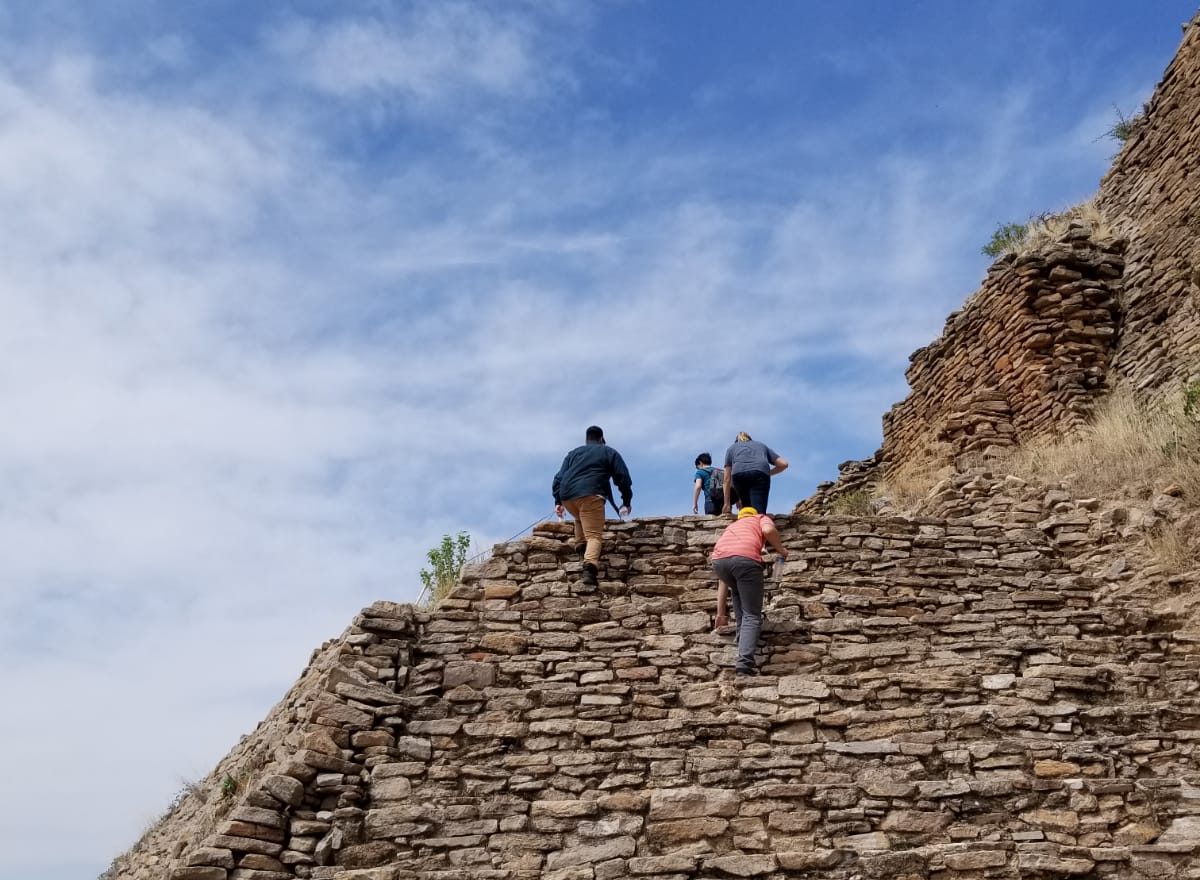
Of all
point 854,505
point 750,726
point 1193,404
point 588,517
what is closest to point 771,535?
point 588,517

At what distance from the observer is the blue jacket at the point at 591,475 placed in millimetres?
9906

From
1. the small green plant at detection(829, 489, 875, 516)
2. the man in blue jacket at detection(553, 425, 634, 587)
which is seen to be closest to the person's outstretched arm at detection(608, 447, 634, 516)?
the man in blue jacket at detection(553, 425, 634, 587)

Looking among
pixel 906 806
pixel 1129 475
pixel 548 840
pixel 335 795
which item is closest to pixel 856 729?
pixel 906 806

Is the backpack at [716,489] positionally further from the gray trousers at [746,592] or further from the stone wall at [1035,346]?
the gray trousers at [746,592]

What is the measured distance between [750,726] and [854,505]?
779cm

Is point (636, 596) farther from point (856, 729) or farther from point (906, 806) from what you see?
point (906, 806)

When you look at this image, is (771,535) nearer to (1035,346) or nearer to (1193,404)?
(1193,404)

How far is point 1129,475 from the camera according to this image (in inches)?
434

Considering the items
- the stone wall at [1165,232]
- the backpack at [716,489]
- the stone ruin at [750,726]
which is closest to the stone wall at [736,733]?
the stone ruin at [750,726]

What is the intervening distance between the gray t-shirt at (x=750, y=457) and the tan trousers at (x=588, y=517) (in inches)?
70.1

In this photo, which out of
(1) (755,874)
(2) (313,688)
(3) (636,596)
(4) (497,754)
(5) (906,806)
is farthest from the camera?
(3) (636,596)

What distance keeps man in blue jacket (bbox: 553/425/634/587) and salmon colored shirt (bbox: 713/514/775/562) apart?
1143mm

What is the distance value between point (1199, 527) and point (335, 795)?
7.17 m

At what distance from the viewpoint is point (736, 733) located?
7.78 meters
